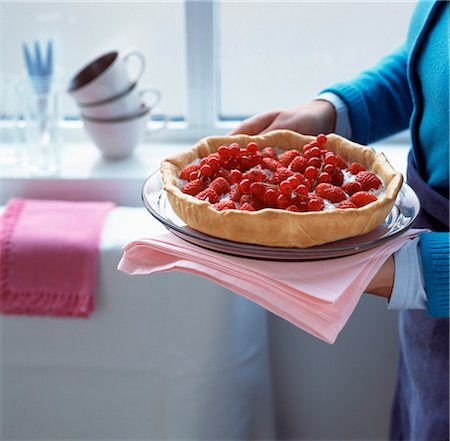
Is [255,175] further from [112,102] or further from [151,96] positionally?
[151,96]

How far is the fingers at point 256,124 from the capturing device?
2.86ft

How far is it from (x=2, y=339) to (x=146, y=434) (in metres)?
0.35

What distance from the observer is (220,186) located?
2.31ft

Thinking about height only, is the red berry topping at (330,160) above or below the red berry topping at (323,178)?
above

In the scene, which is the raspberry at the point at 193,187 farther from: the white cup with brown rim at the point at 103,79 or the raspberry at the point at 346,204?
the white cup with brown rim at the point at 103,79

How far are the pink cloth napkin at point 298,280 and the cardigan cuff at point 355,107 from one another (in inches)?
11.7

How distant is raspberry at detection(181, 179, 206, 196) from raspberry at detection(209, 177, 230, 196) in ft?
0.05

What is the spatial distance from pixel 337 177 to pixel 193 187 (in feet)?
0.54

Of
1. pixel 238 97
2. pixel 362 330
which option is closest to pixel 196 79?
pixel 238 97

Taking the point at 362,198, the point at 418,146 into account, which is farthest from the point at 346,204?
the point at 418,146

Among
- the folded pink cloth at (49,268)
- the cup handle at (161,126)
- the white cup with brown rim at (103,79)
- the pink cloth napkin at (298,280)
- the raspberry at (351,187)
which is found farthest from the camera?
the cup handle at (161,126)

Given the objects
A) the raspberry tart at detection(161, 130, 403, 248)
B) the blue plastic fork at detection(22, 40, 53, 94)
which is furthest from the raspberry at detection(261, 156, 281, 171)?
the blue plastic fork at detection(22, 40, 53, 94)

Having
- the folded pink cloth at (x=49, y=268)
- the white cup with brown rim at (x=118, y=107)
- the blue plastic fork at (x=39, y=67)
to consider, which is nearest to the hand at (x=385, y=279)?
the folded pink cloth at (x=49, y=268)

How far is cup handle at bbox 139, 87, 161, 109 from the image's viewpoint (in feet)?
4.74
